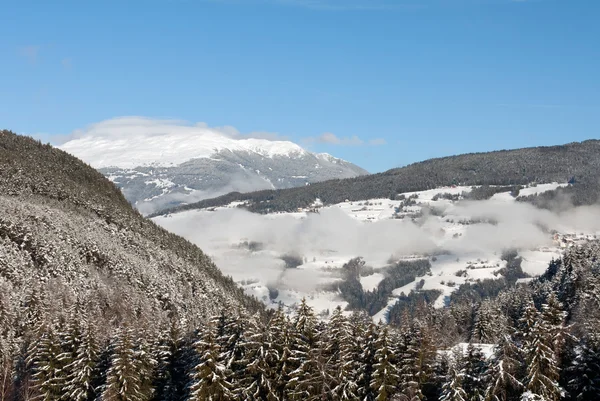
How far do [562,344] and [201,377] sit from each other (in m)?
33.5

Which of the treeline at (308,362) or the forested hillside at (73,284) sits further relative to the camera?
the forested hillside at (73,284)

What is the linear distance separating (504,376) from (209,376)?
1064 inches

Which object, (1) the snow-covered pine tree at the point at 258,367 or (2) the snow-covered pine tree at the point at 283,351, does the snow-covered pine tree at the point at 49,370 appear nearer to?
(1) the snow-covered pine tree at the point at 258,367

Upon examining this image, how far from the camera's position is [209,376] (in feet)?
209

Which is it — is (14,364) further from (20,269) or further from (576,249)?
(576,249)

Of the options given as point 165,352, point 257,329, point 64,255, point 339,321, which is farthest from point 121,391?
point 64,255

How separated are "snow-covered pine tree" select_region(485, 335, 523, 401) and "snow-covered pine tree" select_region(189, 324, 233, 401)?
2427cm

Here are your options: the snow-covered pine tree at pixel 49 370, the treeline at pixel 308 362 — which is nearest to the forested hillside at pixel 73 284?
the snow-covered pine tree at pixel 49 370

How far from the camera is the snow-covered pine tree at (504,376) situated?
57344 mm

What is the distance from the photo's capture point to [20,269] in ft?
425

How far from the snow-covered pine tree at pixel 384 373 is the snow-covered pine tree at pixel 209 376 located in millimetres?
14005

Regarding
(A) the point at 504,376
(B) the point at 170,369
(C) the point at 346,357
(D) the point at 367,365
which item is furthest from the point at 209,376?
(A) the point at 504,376

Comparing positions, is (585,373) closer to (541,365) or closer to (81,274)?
(541,365)

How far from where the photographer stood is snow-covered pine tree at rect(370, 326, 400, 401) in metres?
62.5
